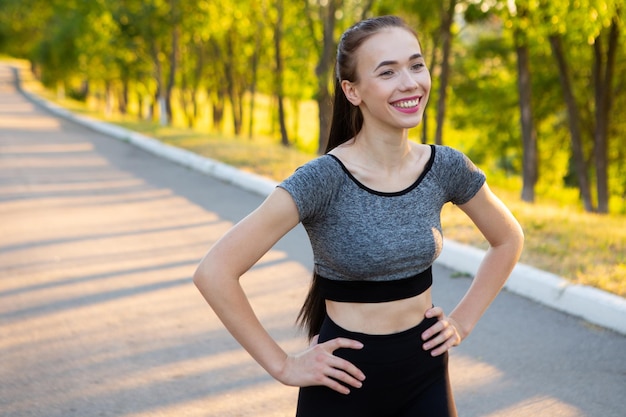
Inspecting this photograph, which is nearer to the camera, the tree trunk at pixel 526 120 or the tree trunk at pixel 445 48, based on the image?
the tree trunk at pixel 526 120

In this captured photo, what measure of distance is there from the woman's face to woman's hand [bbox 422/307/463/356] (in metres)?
0.54

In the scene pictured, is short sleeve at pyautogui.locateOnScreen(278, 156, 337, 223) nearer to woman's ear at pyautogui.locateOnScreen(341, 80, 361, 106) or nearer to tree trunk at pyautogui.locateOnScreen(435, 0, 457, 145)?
woman's ear at pyautogui.locateOnScreen(341, 80, 361, 106)

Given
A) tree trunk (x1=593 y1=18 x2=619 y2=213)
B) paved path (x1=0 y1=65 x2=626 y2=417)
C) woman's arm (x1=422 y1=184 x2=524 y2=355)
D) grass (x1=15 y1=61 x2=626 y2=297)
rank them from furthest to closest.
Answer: tree trunk (x1=593 y1=18 x2=619 y2=213) < grass (x1=15 y1=61 x2=626 y2=297) < paved path (x1=0 y1=65 x2=626 y2=417) < woman's arm (x1=422 y1=184 x2=524 y2=355)

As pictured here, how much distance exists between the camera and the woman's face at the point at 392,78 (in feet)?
7.91

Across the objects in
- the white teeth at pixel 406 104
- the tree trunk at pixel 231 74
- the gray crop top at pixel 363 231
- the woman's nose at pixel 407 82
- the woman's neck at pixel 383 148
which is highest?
the woman's nose at pixel 407 82

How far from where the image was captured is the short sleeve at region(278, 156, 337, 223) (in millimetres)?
2305

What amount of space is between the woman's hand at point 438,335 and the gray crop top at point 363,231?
0.09 m

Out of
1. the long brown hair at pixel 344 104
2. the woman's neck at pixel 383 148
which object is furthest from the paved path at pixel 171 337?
the woman's neck at pixel 383 148

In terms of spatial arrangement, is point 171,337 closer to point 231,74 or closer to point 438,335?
point 438,335

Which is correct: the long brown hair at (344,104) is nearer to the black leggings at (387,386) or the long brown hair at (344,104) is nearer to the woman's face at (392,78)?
the woman's face at (392,78)

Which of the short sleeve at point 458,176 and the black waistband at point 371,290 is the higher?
the short sleeve at point 458,176

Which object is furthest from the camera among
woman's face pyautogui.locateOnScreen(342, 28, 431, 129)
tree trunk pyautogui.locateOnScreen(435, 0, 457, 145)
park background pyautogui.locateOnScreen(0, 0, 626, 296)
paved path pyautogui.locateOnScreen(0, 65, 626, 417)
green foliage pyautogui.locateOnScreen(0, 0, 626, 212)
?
tree trunk pyautogui.locateOnScreen(435, 0, 457, 145)

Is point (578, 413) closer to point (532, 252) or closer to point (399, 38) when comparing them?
point (399, 38)

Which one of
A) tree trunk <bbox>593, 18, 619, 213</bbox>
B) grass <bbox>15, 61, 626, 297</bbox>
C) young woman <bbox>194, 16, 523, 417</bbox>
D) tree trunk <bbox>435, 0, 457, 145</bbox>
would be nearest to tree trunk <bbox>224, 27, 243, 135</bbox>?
tree trunk <bbox>435, 0, 457, 145</bbox>
